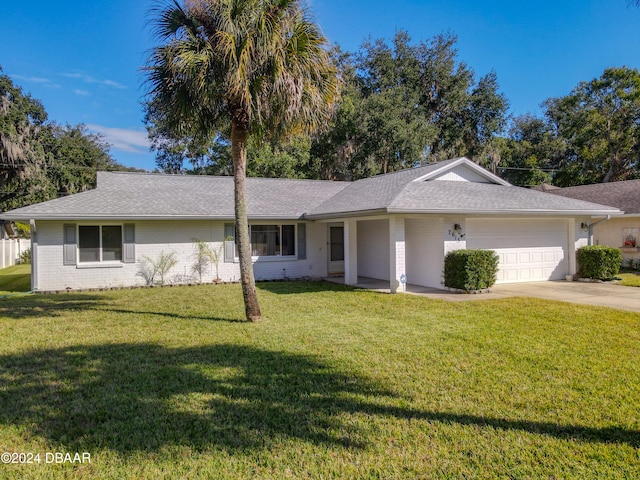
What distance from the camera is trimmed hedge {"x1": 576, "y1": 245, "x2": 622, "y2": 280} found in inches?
553

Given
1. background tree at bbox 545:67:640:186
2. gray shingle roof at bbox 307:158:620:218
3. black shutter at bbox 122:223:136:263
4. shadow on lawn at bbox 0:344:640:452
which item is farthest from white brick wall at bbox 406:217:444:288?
background tree at bbox 545:67:640:186

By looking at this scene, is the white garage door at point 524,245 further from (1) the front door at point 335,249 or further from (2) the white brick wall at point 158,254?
(2) the white brick wall at point 158,254

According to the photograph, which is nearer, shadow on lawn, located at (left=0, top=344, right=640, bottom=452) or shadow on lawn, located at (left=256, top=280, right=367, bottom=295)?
shadow on lawn, located at (left=0, top=344, right=640, bottom=452)

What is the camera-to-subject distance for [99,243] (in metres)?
13.9

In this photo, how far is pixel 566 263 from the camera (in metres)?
15.1

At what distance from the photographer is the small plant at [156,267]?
1436cm

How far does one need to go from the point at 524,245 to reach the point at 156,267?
12713mm

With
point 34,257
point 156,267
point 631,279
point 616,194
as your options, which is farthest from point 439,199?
point 616,194

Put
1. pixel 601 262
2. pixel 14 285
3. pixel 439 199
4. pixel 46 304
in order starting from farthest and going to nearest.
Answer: pixel 14 285 < pixel 601 262 < pixel 439 199 < pixel 46 304

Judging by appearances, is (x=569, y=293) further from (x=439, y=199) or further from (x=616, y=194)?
(x=616, y=194)

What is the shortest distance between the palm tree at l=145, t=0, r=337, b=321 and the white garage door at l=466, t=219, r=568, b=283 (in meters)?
7.58

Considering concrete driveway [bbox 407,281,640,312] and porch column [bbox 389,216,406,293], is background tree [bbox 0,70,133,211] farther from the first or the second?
concrete driveway [bbox 407,281,640,312]

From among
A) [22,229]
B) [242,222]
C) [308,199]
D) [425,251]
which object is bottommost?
[425,251]

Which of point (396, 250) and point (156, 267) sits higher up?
point (396, 250)
